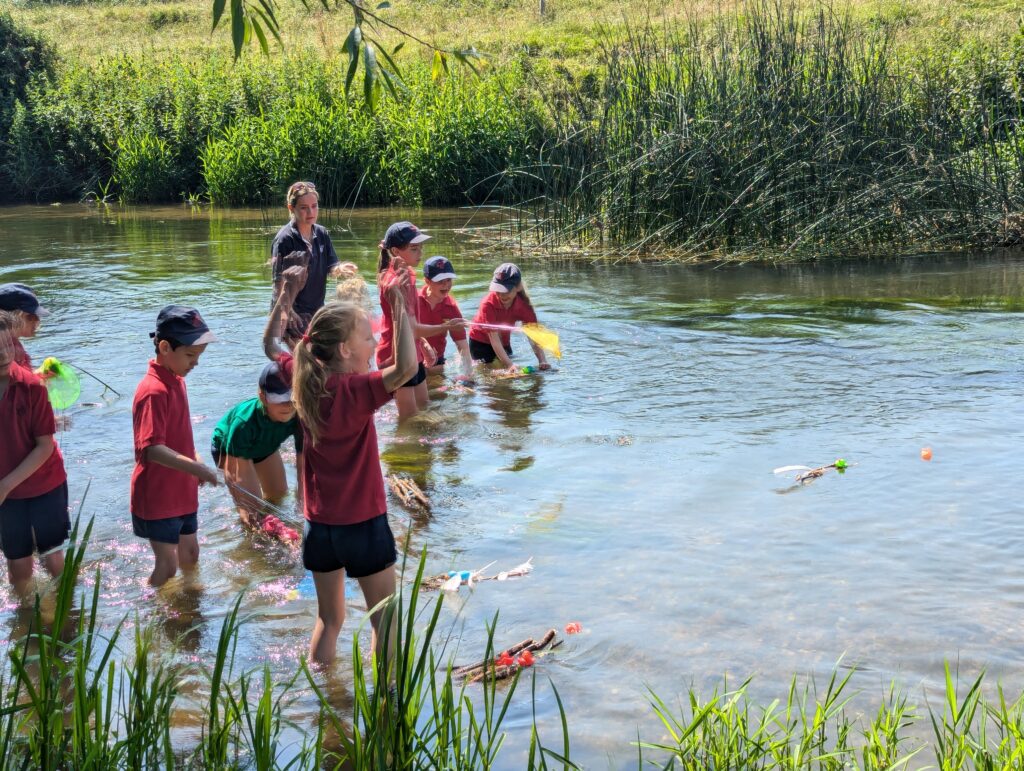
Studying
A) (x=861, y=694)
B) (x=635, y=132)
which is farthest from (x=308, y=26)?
(x=861, y=694)

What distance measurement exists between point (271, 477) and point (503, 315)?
3.59m

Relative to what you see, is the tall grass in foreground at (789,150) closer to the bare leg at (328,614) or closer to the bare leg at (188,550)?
the bare leg at (188,550)

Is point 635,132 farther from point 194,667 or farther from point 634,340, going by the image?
point 194,667

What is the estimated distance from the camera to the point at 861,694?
4.29 metres

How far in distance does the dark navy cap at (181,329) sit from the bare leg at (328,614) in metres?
1.26

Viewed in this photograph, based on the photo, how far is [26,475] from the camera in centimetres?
483

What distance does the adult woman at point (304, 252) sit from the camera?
303 inches

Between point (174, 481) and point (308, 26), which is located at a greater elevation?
point (308, 26)

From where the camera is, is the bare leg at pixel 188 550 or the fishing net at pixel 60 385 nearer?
the bare leg at pixel 188 550

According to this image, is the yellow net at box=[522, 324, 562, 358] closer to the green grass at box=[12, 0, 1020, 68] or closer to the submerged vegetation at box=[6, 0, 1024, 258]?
the submerged vegetation at box=[6, 0, 1024, 258]

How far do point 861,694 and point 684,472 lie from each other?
2910mm

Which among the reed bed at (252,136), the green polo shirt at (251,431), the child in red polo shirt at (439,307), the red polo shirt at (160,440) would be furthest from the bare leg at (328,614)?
the reed bed at (252,136)

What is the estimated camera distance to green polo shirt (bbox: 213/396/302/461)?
625 centimetres

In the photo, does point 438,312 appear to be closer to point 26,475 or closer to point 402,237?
point 402,237
